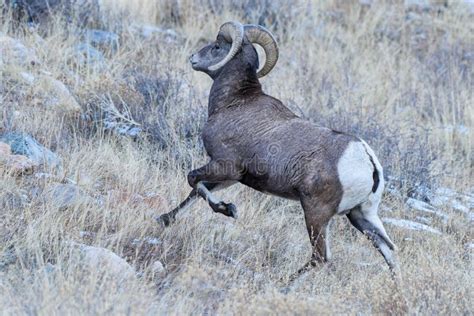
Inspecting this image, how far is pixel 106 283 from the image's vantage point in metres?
5.01

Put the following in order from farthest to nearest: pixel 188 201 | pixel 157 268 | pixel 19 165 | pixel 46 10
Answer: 1. pixel 46 10
2. pixel 19 165
3. pixel 188 201
4. pixel 157 268

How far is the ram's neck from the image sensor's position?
7148 millimetres

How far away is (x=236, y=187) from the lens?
318 inches

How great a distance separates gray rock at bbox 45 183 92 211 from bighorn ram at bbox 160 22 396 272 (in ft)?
2.11

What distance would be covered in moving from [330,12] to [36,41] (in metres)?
5.88

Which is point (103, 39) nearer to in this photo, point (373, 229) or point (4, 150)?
point (4, 150)

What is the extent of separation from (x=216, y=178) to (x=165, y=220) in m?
0.52

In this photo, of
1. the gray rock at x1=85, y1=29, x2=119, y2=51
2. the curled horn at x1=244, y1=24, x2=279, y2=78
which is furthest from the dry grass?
the curled horn at x1=244, y1=24, x2=279, y2=78

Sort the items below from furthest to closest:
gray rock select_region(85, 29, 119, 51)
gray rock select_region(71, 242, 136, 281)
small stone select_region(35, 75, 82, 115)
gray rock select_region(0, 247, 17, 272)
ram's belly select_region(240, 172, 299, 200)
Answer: gray rock select_region(85, 29, 119, 51) < small stone select_region(35, 75, 82, 115) < ram's belly select_region(240, 172, 299, 200) < gray rock select_region(0, 247, 17, 272) < gray rock select_region(71, 242, 136, 281)

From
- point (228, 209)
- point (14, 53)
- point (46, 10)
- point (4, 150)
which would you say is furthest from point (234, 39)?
point (46, 10)

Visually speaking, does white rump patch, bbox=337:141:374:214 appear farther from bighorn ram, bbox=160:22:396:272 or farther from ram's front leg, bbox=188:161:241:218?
ram's front leg, bbox=188:161:241:218

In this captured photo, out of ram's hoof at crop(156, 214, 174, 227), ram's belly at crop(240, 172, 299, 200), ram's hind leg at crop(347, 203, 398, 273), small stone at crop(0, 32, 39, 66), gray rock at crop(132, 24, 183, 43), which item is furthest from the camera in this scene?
gray rock at crop(132, 24, 183, 43)

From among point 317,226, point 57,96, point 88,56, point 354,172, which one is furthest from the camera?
point 88,56

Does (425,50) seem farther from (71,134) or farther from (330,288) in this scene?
(330,288)
